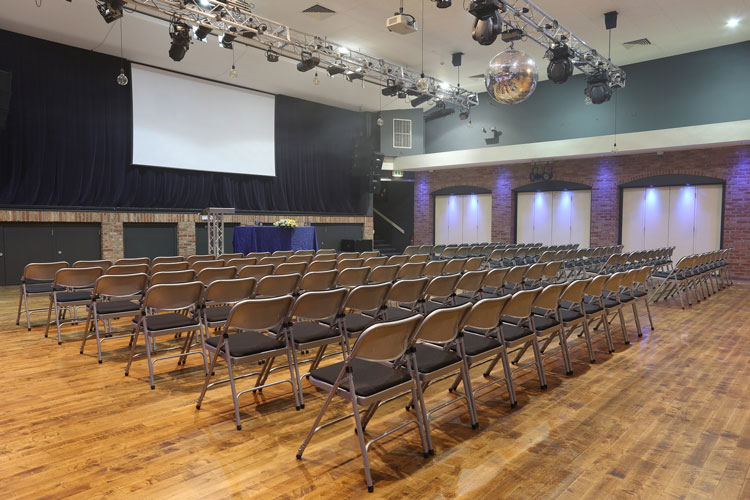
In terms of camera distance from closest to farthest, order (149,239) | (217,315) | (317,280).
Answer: (217,315) < (317,280) < (149,239)

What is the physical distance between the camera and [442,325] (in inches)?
110

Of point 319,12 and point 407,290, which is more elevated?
point 319,12

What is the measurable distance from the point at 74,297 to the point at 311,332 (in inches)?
126

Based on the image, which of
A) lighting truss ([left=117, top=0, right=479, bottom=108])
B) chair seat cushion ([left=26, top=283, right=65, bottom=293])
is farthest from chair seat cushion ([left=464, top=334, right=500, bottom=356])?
lighting truss ([left=117, top=0, right=479, bottom=108])

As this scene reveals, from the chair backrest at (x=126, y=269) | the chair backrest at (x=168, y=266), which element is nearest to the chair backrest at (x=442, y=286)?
the chair backrest at (x=168, y=266)

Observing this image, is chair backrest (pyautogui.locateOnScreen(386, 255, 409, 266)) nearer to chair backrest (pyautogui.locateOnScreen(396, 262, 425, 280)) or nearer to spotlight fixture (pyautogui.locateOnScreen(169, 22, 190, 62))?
chair backrest (pyautogui.locateOnScreen(396, 262, 425, 280))

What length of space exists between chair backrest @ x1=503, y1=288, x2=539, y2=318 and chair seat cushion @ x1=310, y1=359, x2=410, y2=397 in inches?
43.1

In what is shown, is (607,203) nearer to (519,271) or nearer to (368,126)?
(368,126)

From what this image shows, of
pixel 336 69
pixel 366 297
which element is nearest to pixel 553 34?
pixel 336 69

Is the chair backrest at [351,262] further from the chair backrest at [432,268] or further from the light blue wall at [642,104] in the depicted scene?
the light blue wall at [642,104]

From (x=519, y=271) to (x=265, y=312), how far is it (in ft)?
10.9

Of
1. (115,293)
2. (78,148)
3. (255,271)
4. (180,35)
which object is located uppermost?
(180,35)

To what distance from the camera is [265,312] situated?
3.10 metres

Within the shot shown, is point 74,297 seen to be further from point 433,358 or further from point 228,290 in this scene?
point 433,358
